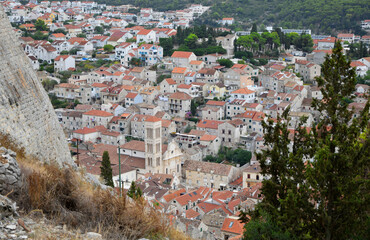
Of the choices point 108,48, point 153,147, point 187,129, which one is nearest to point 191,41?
point 108,48

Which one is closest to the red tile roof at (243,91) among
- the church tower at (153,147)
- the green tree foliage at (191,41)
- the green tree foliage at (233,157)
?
the green tree foliage at (233,157)

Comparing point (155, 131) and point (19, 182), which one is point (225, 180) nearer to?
point (155, 131)

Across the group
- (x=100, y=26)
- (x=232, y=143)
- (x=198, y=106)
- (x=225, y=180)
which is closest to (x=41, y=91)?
(x=225, y=180)

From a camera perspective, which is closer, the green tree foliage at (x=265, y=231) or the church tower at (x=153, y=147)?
the green tree foliage at (x=265, y=231)

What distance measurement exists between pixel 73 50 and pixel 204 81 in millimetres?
18375

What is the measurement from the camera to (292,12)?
74.2 meters

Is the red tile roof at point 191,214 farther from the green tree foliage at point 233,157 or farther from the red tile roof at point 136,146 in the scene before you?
the green tree foliage at point 233,157

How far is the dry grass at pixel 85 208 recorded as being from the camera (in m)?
5.29

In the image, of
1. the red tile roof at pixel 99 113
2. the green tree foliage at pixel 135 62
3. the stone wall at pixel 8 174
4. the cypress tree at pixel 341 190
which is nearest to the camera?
the stone wall at pixel 8 174

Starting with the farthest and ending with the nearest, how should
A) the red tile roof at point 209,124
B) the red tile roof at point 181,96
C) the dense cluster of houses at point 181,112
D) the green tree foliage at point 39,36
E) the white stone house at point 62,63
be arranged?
the green tree foliage at point 39,36 < the white stone house at point 62,63 < the red tile roof at point 181,96 < the red tile roof at point 209,124 < the dense cluster of houses at point 181,112

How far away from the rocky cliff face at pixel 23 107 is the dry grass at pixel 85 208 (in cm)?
88

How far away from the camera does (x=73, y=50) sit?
54531mm

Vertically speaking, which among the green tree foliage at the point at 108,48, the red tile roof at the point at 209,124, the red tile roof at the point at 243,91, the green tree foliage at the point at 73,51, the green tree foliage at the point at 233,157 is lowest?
the green tree foliage at the point at 233,157

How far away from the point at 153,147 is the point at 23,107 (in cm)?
2070
